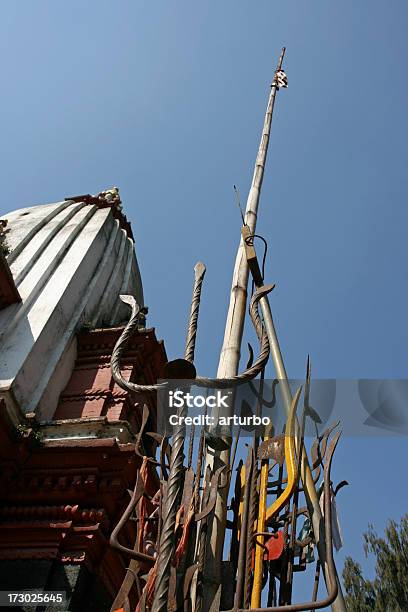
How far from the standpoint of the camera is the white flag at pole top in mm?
6216

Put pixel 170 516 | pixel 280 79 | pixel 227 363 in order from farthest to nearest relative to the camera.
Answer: pixel 280 79 < pixel 227 363 < pixel 170 516

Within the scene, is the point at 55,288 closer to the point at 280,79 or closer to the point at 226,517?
the point at 280,79

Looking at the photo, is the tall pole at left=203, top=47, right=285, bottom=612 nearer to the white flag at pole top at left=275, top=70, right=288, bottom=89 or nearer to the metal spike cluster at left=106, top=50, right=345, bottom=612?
the metal spike cluster at left=106, top=50, right=345, bottom=612

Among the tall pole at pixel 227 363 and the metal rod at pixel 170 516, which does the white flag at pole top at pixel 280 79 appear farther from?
the metal rod at pixel 170 516

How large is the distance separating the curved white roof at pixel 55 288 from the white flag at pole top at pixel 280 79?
496 cm

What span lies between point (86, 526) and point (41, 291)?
181 inches

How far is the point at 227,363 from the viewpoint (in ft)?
8.39

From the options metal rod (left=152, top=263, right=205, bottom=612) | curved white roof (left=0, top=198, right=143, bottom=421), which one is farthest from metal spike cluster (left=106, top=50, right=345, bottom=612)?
curved white roof (left=0, top=198, right=143, bottom=421)

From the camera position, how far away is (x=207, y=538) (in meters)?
2.00

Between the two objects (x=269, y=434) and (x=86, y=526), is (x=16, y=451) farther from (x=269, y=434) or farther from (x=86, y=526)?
(x=269, y=434)

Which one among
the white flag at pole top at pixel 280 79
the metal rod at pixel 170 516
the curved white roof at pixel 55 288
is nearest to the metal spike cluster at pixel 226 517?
the metal rod at pixel 170 516

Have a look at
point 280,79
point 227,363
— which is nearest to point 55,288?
point 280,79

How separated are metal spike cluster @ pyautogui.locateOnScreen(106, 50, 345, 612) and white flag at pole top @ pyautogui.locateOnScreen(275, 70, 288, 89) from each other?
3.98 m

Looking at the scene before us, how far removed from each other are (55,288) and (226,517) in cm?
752
